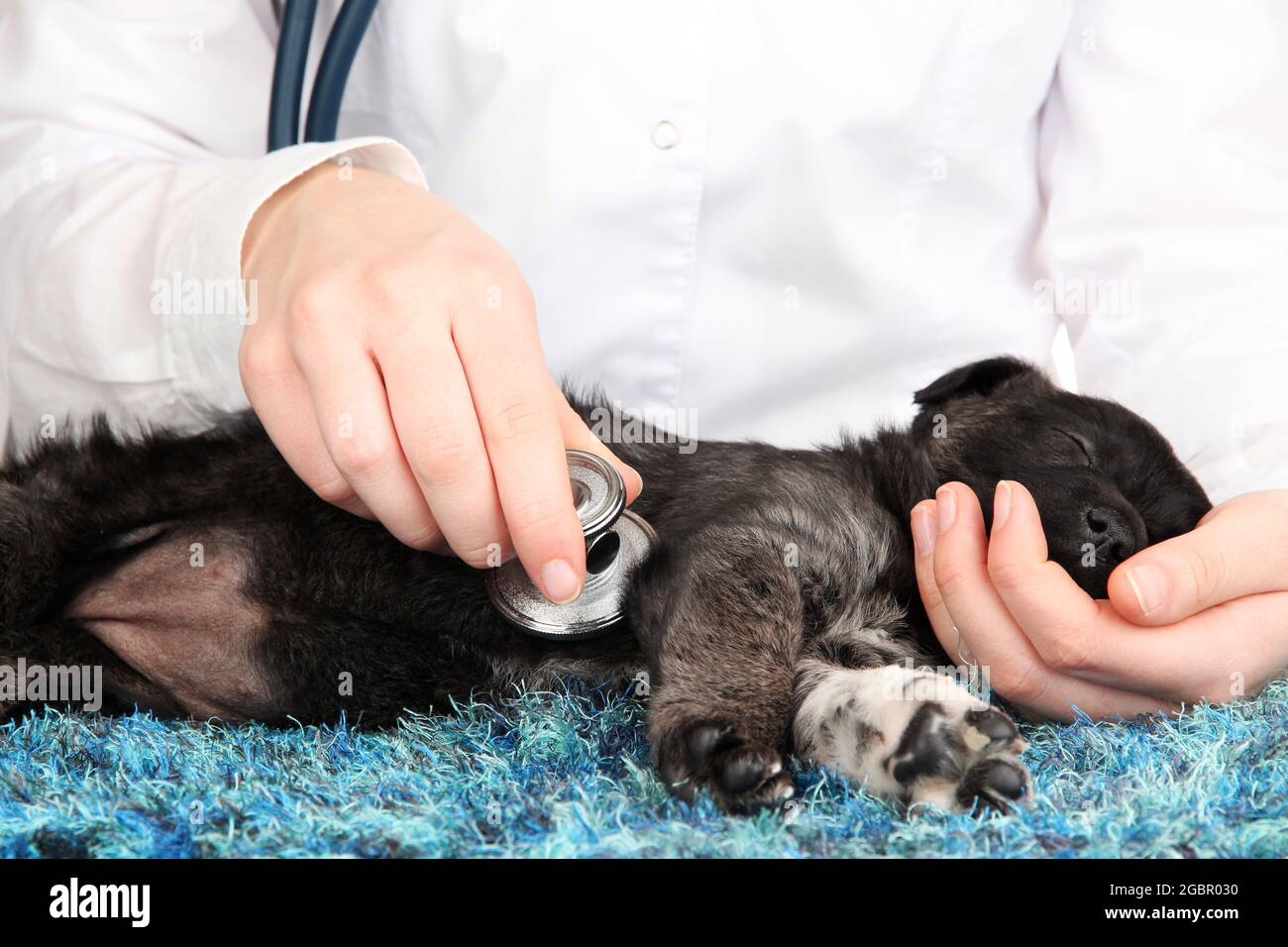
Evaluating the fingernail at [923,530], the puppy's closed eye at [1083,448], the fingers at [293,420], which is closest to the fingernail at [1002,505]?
the fingernail at [923,530]

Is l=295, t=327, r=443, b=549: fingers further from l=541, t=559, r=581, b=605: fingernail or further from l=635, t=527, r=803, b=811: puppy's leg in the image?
l=635, t=527, r=803, b=811: puppy's leg

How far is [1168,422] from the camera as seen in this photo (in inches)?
102

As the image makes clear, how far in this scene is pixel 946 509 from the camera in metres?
2.03

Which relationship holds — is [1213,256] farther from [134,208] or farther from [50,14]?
[50,14]

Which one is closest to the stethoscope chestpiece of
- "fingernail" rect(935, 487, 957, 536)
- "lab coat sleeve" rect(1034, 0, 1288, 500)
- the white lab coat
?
"fingernail" rect(935, 487, 957, 536)

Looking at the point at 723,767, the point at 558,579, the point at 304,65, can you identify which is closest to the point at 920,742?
the point at 723,767

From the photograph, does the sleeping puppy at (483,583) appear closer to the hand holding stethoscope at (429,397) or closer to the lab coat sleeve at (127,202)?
the lab coat sleeve at (127,202)

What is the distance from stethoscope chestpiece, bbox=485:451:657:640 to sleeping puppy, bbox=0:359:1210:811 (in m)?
0.05

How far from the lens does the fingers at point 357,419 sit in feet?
5.66

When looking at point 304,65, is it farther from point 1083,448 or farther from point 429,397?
point 1083,448

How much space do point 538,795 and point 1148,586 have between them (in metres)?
1.05

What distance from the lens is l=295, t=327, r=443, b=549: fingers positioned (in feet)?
5.66

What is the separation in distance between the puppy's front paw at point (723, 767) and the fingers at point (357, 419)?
0.63 meters

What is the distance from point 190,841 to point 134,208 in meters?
1.55
